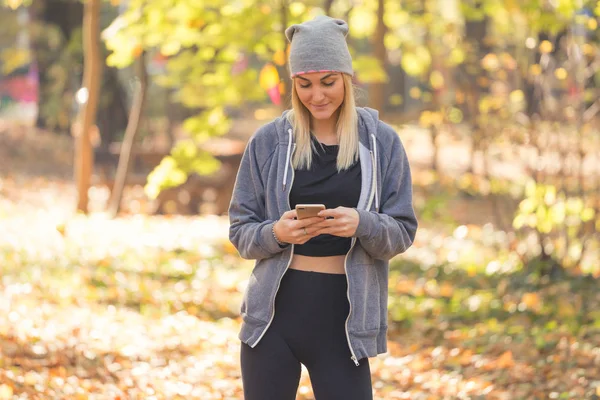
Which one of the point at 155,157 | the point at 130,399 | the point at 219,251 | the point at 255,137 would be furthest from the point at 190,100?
the point at 255,137

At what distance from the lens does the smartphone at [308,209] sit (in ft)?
Answer: 10.1

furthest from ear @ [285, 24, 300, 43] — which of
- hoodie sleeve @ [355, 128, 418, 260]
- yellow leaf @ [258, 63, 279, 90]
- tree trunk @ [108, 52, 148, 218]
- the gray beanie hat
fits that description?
tree trunk @ [108, 52, 148, 218]

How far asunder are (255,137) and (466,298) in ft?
20.7

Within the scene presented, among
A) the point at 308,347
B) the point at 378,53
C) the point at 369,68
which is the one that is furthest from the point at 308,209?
the point at 378,53

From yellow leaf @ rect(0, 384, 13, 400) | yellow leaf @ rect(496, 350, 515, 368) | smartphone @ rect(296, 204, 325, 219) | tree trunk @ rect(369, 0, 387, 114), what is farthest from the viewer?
tree trunk @ rect(369, 0, 387, 114)

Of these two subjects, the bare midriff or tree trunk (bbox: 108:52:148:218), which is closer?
the bare midriff

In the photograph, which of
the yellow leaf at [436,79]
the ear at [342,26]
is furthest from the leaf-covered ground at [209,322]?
the yellow leaf at [436,79]

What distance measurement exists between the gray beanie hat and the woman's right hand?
0.53 meters

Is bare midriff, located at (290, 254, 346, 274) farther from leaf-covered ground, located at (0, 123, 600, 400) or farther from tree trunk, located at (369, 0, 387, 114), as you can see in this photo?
tree trunk, located at (369, 0, 387, 114)

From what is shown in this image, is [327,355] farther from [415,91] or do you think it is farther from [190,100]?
[415,91]

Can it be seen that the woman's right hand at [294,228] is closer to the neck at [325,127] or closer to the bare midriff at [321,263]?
the bare midriff at [321,263]

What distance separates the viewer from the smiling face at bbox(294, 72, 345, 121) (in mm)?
3340

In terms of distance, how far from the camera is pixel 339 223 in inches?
124

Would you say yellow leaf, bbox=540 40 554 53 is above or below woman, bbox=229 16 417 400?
above
